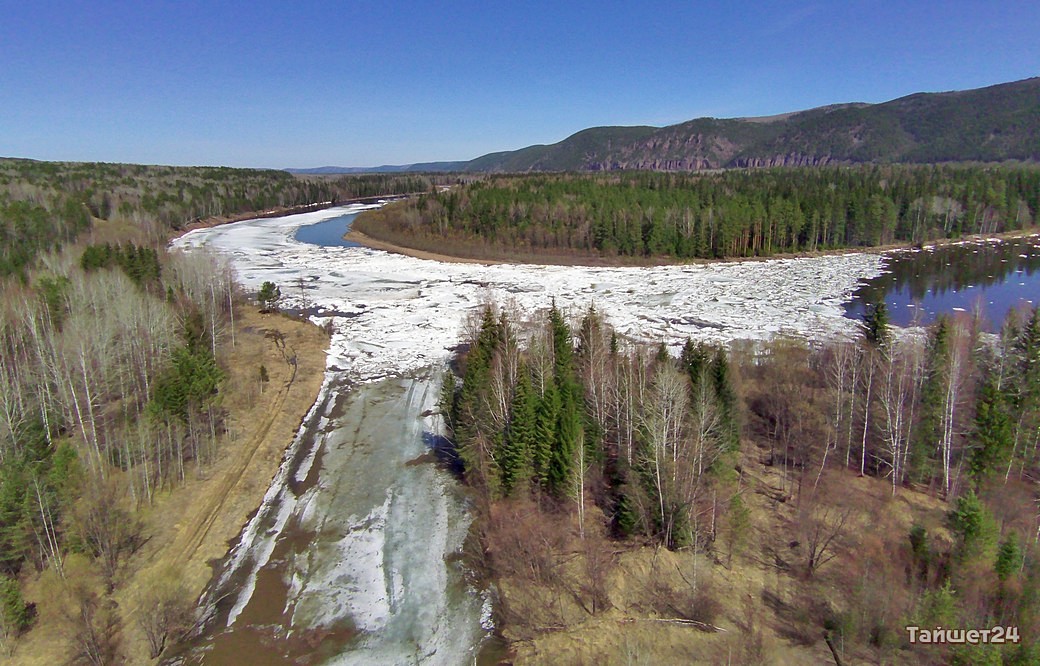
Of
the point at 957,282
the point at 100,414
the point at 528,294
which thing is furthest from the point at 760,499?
the point at 957,282

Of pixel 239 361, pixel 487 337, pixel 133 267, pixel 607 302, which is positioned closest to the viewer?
pixel 487 337

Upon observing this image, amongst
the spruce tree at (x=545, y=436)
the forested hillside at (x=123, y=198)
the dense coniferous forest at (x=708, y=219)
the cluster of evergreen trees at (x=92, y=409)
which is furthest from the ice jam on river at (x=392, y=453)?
the forested hillside at (x=123, y=198)

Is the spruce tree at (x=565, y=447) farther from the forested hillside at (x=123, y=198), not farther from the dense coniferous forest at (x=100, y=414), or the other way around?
the forested hillside at (x=123, y=198)

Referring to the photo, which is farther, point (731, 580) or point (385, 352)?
point (385, 352)

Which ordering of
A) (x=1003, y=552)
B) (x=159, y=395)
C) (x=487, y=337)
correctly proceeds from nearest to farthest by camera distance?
(x=1003, y=552) → (x=159, y=395) → (x=487, y=337)

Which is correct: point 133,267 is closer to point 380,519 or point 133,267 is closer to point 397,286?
point 397,286

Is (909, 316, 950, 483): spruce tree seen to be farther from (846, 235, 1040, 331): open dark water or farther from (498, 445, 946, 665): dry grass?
(846, 235, 1040, 331): open dark water

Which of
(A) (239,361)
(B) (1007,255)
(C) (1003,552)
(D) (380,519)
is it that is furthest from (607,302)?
(B) (1007,255)

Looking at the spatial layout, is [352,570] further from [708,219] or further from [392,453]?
[708,219]
